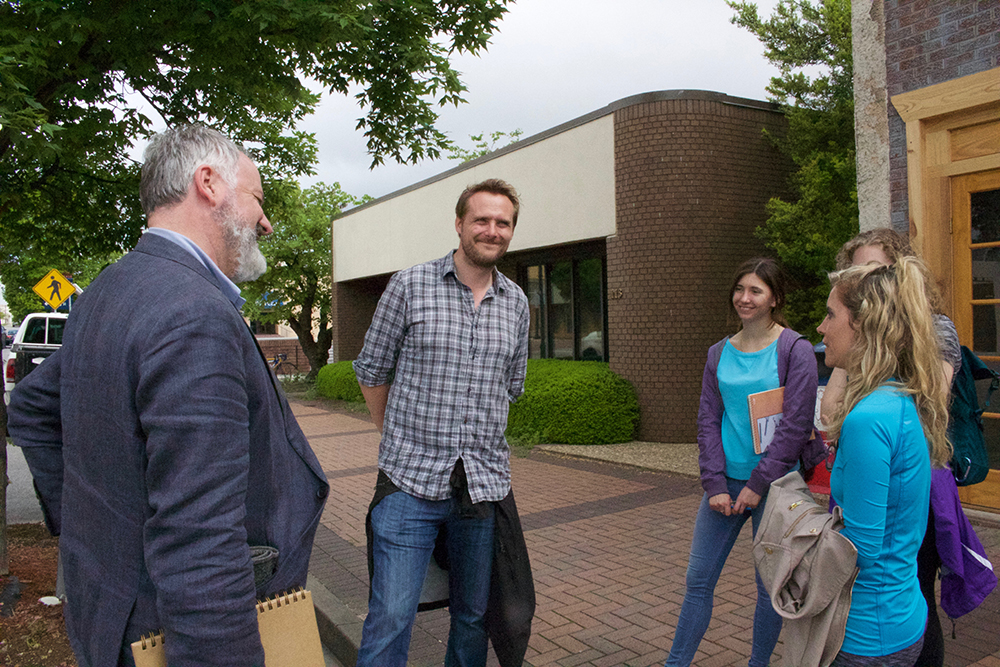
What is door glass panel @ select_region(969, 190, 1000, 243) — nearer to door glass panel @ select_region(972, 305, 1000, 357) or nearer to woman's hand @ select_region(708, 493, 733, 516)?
door glass panel @ select_region(972, 305, 1000, 357)

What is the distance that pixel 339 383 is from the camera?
17.6 meters

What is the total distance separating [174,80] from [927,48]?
579 centimetres

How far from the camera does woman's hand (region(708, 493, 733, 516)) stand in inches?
114

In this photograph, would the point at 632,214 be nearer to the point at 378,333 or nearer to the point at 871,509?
the point at 378,333

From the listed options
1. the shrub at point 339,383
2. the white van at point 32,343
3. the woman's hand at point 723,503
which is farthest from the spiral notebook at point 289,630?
the shrub at point 339,383

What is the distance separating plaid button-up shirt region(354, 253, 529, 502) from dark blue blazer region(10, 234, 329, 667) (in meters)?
1.00

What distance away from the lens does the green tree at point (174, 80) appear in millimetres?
3764

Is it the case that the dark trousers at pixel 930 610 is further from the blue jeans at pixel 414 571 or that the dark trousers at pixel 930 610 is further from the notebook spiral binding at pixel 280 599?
the notebook spiral binding at pixel 280 599

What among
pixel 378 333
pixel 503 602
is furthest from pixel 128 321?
pixel 503 602

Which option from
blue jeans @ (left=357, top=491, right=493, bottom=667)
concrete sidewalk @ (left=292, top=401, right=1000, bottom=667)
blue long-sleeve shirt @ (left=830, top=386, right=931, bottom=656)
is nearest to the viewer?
blue long-sleeve shirt @ (left=830, top=386, right=931, bottom=656)

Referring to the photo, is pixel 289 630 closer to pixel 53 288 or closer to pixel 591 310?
pixel 591 310

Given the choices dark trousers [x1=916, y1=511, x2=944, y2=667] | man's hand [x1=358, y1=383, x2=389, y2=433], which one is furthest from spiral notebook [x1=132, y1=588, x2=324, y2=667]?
dark trousers [x1=916, y1=511, x2=944, y2=667]

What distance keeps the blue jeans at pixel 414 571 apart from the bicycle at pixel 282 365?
97.8 feet

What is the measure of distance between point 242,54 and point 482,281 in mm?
2534
